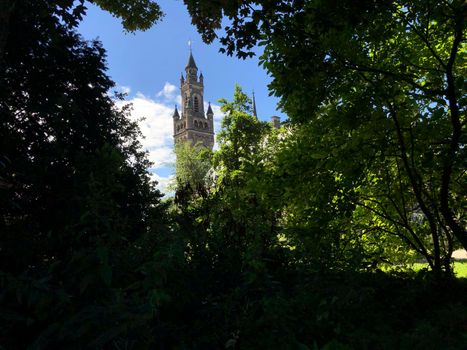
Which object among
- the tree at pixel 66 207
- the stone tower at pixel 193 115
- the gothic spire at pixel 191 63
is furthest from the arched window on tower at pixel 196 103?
the tree at pixel 66 207

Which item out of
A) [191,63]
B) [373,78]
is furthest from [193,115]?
[373,78]

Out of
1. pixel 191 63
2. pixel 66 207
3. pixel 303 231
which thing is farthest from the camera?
pixel 191 63

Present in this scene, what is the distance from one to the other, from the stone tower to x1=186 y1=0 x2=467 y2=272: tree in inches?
3066

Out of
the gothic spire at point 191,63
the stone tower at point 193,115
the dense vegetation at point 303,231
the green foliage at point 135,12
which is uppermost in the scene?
the gothic spire at point 191,63

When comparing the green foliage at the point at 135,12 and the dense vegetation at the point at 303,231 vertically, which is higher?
the green foliage at the point at 135,12

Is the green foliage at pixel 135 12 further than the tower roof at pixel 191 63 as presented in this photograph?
No

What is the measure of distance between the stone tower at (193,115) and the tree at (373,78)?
7788 centimetres

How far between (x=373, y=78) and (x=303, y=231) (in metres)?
2.45

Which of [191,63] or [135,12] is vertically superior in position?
[191,63]

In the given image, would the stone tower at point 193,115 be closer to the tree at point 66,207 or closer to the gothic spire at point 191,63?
the gothic spire at point 191,63

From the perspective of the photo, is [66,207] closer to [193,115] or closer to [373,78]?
[373,78]

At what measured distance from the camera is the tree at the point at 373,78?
3465 mm

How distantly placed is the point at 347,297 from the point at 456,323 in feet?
3.38

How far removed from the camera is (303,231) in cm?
430
